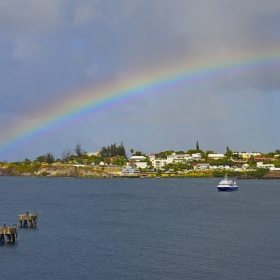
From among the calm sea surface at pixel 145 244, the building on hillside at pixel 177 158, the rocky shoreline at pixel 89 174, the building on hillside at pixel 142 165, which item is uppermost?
the building on hillside at pixel 177 158

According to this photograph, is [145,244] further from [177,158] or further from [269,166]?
[177,158]

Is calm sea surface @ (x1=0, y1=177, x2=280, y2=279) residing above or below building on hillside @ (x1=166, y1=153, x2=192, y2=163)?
below

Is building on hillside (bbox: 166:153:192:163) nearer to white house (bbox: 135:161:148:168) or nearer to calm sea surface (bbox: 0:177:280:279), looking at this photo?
white house (bbox: 135:161:148:168)

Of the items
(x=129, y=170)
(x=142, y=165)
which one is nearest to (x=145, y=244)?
(x=129, y=170)

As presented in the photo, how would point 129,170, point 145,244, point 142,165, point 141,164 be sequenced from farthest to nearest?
1. point 141,164
2. point 142,165
3. point 129,170
4. point 145,244

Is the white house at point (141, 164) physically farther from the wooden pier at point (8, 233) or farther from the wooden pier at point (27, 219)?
the wooden pier at point (8, 233)

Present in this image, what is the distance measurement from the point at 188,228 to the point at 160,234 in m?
4.51

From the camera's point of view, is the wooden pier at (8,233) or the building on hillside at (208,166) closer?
the wooden pier at (8,233)

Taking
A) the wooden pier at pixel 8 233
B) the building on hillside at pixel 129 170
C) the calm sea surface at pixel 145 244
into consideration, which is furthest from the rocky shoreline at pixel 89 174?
the wooden pier at pixel 8 233

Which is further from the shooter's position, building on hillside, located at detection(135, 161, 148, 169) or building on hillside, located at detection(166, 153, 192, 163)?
building on hillside, located at detection(166, 153, 192, 163)

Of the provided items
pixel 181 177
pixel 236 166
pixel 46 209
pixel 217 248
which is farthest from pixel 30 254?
pixel 236 166

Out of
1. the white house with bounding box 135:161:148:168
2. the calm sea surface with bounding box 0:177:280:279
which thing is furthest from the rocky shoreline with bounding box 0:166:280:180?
the calm sea surface with bounding box 0:177:280:279

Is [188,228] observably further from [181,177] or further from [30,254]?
[181,177]

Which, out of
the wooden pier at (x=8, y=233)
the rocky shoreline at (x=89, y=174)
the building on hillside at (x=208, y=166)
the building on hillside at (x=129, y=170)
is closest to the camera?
the wooden pier at (x=8, y=233)
